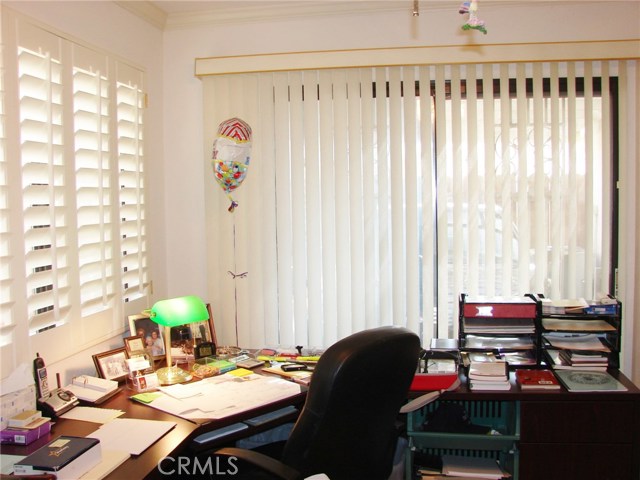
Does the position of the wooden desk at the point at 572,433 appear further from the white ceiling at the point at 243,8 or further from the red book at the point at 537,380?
the white ceiling at the point at 243,8

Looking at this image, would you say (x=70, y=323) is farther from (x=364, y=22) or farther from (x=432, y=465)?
(x=364, y=22)

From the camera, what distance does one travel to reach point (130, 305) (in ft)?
8.69

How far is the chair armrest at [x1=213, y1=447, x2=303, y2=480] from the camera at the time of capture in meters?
1.63

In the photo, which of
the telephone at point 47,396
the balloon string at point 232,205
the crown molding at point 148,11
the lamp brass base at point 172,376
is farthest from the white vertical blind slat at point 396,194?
the telephone at point 47,396

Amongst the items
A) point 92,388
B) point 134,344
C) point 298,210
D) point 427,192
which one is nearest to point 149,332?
point 134,344

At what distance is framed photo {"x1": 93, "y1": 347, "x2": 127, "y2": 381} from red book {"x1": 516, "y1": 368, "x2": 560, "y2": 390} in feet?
5.50

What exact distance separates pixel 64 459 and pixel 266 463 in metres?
0.57

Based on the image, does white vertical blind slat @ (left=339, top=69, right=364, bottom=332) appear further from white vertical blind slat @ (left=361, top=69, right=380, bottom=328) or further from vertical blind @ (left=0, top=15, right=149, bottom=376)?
vertical blind @ (left=0, top=15, right=149, bottom=376)

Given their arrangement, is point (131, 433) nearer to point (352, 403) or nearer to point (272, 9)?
point (352, 403)

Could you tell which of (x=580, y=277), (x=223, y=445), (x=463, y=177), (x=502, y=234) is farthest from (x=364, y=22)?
(x=223, y=445)

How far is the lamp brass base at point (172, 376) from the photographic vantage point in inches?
90.1

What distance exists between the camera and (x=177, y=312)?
7.66 feet

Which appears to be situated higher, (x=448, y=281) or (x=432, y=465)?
(x=448, y=281)

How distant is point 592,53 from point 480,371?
1617mm
